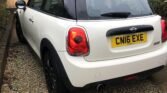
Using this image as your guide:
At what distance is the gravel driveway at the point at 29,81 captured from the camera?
14.4ft

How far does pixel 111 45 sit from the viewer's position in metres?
3.39

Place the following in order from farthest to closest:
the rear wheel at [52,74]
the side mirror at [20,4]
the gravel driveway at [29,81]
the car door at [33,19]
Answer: the side mirror at [20,4], the car door at [33,19], the gravel driveway at [29,81], the rear wheel at [52,74]

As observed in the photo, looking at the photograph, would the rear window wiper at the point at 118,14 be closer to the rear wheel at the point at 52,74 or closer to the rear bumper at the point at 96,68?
the rear bumper at the point at 96,68

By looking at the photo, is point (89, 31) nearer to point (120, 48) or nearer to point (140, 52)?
point (120, 48)

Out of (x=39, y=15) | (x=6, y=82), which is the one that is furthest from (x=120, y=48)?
(x=6, y=82)

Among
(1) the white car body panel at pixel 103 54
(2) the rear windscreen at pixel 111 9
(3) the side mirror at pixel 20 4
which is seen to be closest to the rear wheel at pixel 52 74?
(1) the white car body panel at pixel 103 54

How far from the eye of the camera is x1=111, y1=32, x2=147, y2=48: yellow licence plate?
3395mm

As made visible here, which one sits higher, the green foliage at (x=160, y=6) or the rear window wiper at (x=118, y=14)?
the rear window wiper at (x=118, y=14)

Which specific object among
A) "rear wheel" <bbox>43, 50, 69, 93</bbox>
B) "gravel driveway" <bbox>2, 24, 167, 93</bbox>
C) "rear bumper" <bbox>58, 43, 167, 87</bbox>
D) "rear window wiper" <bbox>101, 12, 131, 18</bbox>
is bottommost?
"gravel driveway" <bbox>2, 24, 167, 93</bbox>

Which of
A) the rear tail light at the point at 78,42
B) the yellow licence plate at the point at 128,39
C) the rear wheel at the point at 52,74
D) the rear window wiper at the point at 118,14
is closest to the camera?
the rear tail light at the point at 78,42

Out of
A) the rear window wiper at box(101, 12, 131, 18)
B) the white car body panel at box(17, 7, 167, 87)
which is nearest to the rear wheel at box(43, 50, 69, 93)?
the white car body panel at box(17, 7, 167, 87)

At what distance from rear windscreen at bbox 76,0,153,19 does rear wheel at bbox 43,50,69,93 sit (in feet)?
2.21

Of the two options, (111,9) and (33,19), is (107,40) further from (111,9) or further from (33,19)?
(33,19)

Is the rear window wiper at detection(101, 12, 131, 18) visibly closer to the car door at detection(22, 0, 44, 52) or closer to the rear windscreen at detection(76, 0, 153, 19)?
the rear windscreen at detection(76, 0, 153, 19)
